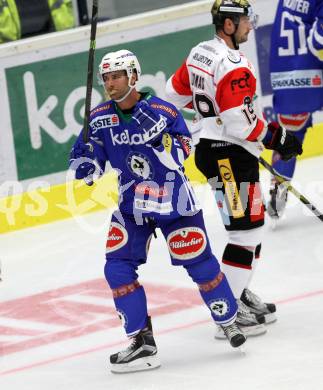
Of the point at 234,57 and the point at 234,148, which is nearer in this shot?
the point at 234,57

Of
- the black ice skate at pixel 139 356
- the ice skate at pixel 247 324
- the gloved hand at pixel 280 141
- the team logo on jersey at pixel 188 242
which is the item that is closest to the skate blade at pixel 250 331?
the ice skate at pixel 247 324

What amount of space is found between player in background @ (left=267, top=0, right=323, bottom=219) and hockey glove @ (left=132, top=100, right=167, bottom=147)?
2.41 meters

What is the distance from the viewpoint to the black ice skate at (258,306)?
5703 mm

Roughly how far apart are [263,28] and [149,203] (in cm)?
410

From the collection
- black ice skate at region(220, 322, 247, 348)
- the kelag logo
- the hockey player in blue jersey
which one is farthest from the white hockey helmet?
the kelag logo

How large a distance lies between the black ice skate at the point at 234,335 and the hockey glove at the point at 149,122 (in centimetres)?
84

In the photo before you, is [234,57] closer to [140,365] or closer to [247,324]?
[247,324]

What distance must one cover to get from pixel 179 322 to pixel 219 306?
0.73m

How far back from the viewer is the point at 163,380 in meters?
5.05

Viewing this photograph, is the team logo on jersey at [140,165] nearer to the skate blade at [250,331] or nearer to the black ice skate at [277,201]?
the skate blade at [250,331]

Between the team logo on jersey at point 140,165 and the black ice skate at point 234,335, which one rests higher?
the team logo on jersey at point 140,165

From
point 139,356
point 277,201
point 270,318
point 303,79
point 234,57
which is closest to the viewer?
point 139,356

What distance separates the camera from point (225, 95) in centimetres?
532

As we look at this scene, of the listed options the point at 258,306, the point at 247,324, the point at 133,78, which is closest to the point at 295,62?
the point at 258,306
